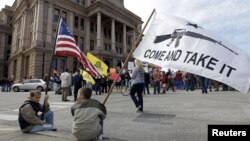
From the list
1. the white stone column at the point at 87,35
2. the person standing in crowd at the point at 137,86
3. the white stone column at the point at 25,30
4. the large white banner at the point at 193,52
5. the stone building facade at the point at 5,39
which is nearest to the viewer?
the large white banner at the point at 193,52

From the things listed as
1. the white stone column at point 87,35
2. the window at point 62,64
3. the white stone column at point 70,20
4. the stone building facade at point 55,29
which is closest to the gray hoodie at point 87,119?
the stone building facade at point 55,29

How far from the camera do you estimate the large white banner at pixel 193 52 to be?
395 centimetres

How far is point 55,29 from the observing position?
45531 millimetres

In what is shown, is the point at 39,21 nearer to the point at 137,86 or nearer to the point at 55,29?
the point at 55,29

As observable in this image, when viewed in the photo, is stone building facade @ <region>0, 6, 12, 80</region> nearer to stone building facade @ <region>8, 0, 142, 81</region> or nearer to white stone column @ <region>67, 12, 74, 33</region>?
stone building facade @ <region>8, 0, 142, 81</region>

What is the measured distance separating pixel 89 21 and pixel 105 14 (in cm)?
412

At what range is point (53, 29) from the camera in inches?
1764

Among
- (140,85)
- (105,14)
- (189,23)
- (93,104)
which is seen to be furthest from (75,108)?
(105,14)

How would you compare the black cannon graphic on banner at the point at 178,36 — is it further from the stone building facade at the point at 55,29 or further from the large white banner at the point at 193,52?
the stone building facade at the point at 55,29

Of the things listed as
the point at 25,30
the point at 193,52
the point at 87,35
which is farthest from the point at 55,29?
the point at 193,52

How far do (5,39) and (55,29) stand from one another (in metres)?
22.0

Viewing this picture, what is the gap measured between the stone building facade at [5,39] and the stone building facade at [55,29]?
3.16 meters

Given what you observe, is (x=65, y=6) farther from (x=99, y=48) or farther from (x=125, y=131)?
(x=125, y=131)

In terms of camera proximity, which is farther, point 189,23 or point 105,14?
point 105,14
